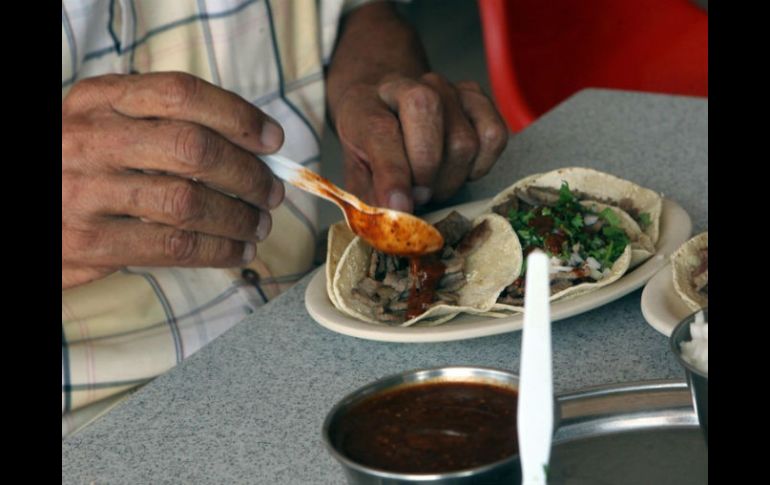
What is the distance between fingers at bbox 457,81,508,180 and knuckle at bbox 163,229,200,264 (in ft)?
1.51

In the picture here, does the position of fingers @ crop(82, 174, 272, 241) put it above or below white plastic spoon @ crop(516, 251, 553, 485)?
below

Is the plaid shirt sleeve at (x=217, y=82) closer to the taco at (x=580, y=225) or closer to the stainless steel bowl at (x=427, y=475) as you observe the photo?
the taco at (x=580, y=225)

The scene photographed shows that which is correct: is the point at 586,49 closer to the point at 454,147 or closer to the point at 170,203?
the point at 454,147

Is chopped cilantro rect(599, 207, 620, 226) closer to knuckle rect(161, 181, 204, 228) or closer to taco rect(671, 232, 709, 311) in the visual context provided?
taco rect(671, 232, 709, 311)

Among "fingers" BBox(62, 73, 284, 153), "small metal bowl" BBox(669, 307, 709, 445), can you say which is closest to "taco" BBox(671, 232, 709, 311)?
"small metal bowl" BBox(669, 307, 709, 445)

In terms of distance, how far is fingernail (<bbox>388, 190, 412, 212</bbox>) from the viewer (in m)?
1.40

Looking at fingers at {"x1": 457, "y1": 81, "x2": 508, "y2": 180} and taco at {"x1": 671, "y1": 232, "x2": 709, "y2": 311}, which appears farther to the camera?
fingers at {"x1": 457, "y1": 81, "x2": 508, "y2": 180}

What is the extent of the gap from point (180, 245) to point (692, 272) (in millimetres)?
644

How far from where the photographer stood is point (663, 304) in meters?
1.10

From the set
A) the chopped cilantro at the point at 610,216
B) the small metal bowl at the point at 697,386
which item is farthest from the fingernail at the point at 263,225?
the small metal bowl at the point at 697,386

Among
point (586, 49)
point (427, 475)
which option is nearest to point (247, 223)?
point (427, 475)

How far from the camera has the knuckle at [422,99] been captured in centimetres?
150
